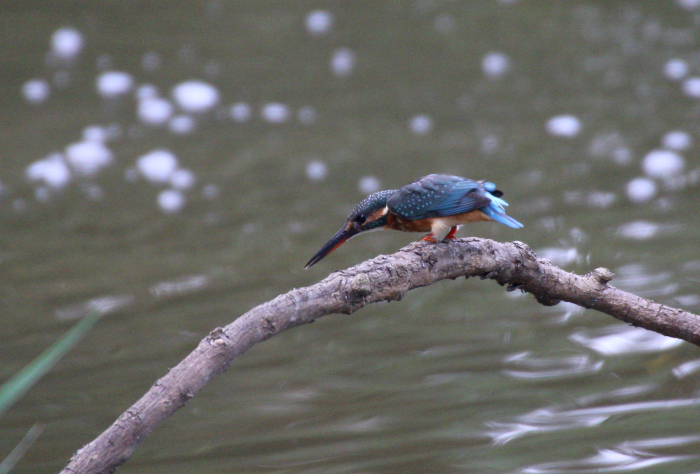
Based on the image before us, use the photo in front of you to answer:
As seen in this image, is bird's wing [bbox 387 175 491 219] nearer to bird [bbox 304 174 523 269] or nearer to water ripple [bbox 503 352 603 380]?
bird [bbox 304 174 523 269]

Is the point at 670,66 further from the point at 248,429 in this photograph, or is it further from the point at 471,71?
the point at 248,429

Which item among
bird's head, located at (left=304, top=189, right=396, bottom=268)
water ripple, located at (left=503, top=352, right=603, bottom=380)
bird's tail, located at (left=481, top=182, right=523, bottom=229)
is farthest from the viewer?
water ripple, located at (left=503, top=352, right=603, bottom=380)

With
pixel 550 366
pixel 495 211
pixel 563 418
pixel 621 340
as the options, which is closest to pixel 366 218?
pixel 495 211

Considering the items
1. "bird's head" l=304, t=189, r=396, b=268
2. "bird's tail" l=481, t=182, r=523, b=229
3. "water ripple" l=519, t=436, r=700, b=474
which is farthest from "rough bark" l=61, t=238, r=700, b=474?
"water ripple" l=519, t=436, r=700, b=474

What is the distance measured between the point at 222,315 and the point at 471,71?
282cm

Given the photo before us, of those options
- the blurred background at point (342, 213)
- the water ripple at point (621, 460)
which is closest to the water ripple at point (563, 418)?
the blurred background at point (342, 213)

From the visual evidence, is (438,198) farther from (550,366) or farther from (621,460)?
(550,366)

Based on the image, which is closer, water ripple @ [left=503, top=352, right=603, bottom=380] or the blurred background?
the blurred background

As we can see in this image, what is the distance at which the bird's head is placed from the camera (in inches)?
66.2

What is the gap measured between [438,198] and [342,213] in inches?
83.4

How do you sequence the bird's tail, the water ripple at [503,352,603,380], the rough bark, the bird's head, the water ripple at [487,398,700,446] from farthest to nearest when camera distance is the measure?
the water ripple at [503,352,603,380] < the water ripple at [487,398,700,446] < the bird's head < the bird's tail < the rough bark

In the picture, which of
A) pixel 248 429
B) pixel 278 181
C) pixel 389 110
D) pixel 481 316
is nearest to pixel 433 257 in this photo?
pixel 248 429

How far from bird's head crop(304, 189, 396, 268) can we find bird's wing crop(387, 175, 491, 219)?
7 centimetres

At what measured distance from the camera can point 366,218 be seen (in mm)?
1699
